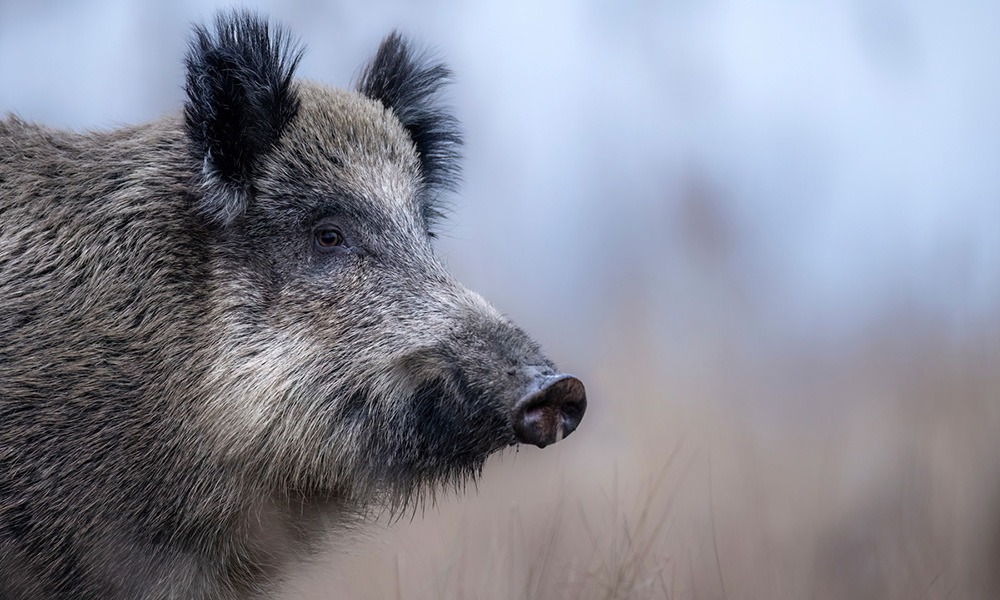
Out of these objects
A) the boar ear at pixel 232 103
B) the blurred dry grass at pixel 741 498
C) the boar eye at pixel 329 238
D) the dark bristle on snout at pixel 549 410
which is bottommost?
the blurred dry grass at pixel 741 498

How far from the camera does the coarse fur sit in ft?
11.8

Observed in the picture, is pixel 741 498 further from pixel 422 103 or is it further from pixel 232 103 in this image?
pixel 232 103

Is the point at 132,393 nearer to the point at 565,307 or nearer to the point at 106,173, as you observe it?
the point at 106,173

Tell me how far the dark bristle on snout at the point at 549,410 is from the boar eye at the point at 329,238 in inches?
44.5

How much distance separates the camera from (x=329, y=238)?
4.00 metres

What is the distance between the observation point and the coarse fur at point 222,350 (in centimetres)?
361

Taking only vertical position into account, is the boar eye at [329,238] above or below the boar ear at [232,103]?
below

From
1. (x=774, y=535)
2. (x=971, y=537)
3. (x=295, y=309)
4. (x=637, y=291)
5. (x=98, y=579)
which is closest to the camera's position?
(x=98, y=579)

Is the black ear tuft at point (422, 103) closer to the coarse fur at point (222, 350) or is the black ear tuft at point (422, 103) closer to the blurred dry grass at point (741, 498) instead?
the coarse fur at point (222, 350)

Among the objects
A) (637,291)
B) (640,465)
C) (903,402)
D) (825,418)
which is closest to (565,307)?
(637,291)

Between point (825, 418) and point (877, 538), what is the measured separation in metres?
1.06

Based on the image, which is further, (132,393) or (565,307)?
(565,307)

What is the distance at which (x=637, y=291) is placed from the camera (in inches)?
269

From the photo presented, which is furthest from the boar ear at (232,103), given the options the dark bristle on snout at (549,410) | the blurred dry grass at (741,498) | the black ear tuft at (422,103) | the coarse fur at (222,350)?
the blurred dry grass at (741,498)
